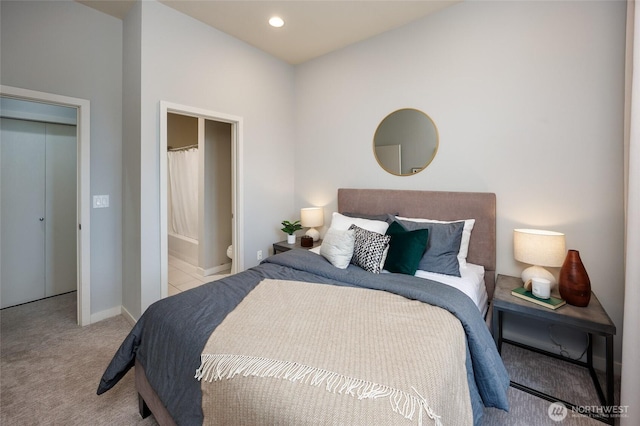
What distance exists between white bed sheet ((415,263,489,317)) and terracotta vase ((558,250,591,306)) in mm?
480

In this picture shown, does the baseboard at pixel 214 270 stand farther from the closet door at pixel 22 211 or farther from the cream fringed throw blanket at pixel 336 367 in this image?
the cream fringed throw blanket at pixel 336 367

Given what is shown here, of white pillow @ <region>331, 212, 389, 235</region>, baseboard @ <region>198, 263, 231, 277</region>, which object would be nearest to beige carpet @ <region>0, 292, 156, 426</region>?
baseboard @ <region>198, 263, 231, 277</region>

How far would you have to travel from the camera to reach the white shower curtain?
14.5ft

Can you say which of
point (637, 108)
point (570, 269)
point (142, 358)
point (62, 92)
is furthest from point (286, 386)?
point (62, 92)

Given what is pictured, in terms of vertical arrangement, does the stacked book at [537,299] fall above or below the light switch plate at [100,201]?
below

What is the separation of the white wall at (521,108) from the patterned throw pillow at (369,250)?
0.94m

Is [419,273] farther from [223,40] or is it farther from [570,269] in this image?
[223,40]

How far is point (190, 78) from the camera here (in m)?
2.75

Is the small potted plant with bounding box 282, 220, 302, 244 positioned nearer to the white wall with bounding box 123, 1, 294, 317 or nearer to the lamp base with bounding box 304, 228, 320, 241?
the lamp base with bounding box 304, 228, 320, 241

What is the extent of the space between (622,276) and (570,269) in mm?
481

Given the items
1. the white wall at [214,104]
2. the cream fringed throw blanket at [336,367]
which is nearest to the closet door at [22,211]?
the white wall at [214,104]

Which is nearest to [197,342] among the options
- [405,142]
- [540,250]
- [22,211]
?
[540,250]

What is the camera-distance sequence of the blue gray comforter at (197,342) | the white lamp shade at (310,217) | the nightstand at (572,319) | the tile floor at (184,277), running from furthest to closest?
the tile floor at (184,277) → the white lamp shade at (310,217) → the nightstand at (572,319) → the blue gray comforter at (197,342)

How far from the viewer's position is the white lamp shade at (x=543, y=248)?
1864 millimetres
